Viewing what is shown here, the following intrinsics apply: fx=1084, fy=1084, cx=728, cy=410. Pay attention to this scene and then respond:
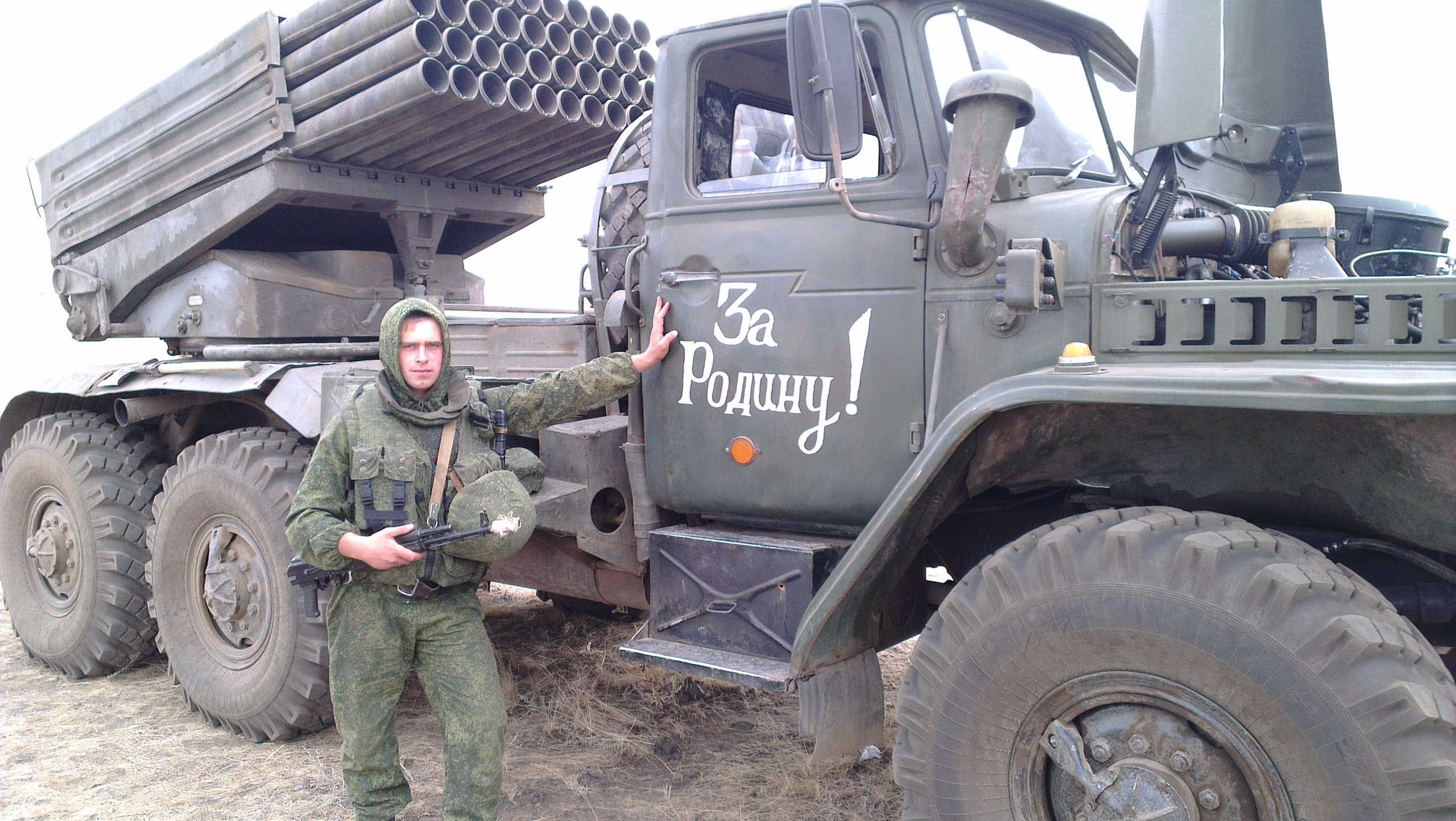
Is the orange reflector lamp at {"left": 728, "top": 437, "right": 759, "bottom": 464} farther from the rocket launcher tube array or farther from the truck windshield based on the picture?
the rocket launcher tube array

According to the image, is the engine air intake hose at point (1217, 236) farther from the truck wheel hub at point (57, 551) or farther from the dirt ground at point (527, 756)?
the truck wheel hub at point (57, 551)

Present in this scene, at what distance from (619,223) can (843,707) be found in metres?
1.97

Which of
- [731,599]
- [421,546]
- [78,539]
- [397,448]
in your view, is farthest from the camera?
[78,539]

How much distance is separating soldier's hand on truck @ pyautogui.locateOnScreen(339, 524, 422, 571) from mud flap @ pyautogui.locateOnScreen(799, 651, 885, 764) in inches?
46.4

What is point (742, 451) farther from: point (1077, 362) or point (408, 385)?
point (1077, 362)

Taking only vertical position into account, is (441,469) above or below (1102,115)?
below

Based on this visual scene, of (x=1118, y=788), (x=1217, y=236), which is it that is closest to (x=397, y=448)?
(x=1118, y=788)

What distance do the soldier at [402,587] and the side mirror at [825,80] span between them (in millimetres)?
1248

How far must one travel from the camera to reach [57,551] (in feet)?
17.5

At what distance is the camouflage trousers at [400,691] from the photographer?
10.5 feet

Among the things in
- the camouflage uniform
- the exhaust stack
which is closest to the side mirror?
the exhaust stack

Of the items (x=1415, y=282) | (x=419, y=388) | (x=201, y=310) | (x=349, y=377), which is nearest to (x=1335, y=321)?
(x=1415, y=282)

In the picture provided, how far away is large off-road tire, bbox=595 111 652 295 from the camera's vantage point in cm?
403

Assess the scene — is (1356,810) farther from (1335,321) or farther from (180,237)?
(180,237)
